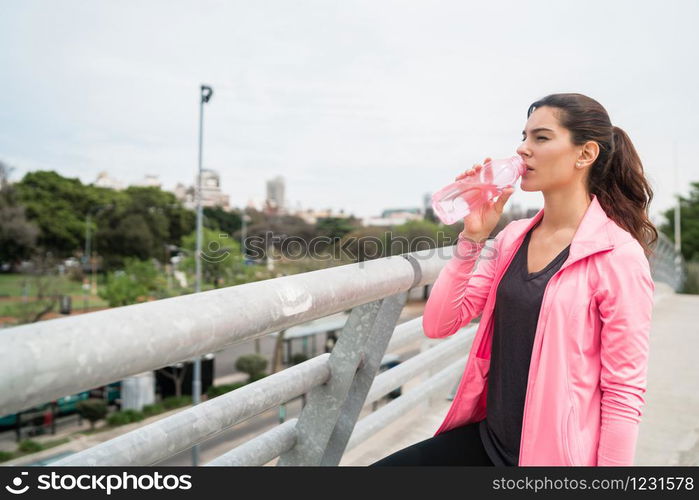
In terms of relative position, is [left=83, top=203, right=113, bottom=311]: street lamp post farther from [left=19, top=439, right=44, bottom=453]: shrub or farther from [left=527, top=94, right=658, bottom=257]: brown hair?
[left=527, top=94, right=658, bottom=257]: brown hair

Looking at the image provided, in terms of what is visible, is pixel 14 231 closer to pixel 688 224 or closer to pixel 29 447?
pixel 29 447

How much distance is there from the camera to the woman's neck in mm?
1604

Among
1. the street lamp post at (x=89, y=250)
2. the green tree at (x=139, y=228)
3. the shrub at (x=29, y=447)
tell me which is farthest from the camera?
the green tree at (x=139, y=228)

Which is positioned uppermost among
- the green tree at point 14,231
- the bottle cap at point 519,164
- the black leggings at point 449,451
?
the bottle cap at point 519,164

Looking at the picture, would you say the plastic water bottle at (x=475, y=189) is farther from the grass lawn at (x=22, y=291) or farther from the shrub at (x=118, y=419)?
the grass lawn at (x=22, y=291)

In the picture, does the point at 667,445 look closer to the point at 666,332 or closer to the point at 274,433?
the point at 274,433

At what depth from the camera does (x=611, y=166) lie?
1.64 meters

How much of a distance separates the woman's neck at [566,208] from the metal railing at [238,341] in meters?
0.30

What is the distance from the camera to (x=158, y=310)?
2.66 ft

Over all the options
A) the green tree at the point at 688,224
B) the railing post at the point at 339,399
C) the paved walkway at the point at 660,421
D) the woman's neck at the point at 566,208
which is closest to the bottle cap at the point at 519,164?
the woman's neck at the point at 566,208

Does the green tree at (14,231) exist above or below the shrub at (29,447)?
above

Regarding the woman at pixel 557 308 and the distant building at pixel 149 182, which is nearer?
the woman at pixel 557 308

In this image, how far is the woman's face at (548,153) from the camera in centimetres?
156

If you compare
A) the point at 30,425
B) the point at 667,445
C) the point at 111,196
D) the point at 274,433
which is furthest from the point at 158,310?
the point at 111,196
